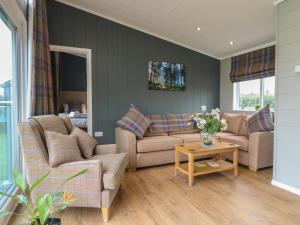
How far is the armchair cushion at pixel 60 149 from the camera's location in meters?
1.75

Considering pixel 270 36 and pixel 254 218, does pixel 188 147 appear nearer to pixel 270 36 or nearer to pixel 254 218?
pixel 254 218

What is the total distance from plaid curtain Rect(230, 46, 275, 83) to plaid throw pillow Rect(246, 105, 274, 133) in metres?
1.02

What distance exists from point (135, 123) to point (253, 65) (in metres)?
2.88

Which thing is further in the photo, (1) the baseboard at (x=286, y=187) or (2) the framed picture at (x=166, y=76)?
(2) the framed picture at (x=166, y=76)

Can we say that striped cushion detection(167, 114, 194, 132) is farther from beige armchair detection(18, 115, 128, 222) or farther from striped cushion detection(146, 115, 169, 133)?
beige armchair detection(18, 115, 128, 222)

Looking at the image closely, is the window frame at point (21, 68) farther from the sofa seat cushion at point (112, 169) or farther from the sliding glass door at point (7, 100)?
the sofa seat cushion at point (112, 169)

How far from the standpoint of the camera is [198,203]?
210 cm

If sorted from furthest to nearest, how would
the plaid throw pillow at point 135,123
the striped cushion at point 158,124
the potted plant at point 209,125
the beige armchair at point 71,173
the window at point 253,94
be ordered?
the window at point 253,94 → the striped cushion at point 158,124 → the plaid throw pillow at point 135,123 → the potted plant at point 209,125 → the beige armchair at point 71,173

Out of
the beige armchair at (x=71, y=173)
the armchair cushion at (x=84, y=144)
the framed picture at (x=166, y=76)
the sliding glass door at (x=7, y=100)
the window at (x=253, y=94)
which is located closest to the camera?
Result: the beige armchair at (x=71, y=173)

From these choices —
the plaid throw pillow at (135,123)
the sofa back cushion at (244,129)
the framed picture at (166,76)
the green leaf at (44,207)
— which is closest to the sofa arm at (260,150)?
the sofa back cushion at (244,129)

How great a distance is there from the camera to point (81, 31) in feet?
12.0

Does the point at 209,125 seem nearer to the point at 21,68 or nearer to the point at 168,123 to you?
the point at 168,123

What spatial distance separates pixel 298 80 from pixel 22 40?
3.46 m

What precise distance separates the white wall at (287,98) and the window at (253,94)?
5.21 feet
